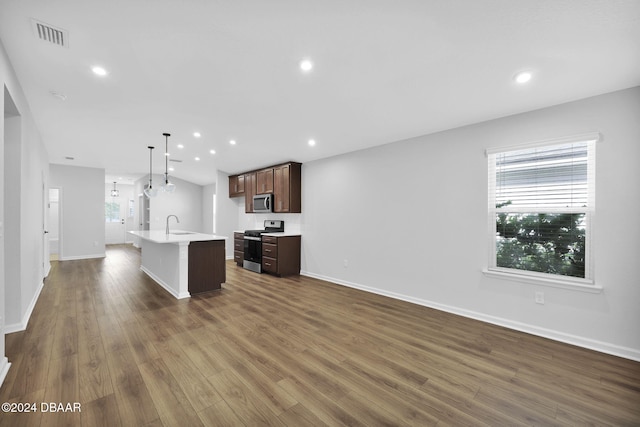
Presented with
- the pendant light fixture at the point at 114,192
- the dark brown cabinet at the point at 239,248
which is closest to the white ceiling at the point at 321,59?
the dark brown cabinet at the point at 239,248

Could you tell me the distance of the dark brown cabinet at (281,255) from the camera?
214 inches

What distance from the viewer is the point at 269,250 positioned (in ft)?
18.4

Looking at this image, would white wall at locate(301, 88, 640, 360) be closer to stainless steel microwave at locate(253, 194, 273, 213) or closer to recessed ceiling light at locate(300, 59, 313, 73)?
stainless steel microwave at locate(253, 194, 273, 213)

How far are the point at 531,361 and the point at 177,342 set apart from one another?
3.24 meters

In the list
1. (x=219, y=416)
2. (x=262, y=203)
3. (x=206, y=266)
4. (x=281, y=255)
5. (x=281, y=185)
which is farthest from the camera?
(x=262, y=203)

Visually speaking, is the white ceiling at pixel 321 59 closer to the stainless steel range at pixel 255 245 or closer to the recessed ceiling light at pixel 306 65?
the recessed ceiling light at pixel 306 65

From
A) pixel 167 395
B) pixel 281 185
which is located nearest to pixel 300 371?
pixel 167 395

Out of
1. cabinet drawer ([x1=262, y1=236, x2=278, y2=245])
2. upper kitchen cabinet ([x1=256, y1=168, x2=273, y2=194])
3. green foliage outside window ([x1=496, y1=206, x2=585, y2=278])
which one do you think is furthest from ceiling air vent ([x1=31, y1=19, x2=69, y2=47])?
green foliage outside window ([x1=496, y1=206, x2=585, y2=278])

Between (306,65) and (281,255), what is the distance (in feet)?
12.6

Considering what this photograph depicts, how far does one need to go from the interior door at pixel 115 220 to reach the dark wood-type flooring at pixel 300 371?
353 inches

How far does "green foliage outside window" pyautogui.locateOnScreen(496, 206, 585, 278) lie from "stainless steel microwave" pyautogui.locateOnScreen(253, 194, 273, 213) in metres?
4.28

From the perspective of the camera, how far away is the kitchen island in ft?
13.4

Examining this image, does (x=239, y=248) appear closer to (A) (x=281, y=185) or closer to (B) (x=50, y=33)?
(A) (x=281, y=185)

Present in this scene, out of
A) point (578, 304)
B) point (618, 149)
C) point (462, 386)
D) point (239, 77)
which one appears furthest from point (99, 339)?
point (618, 149)
